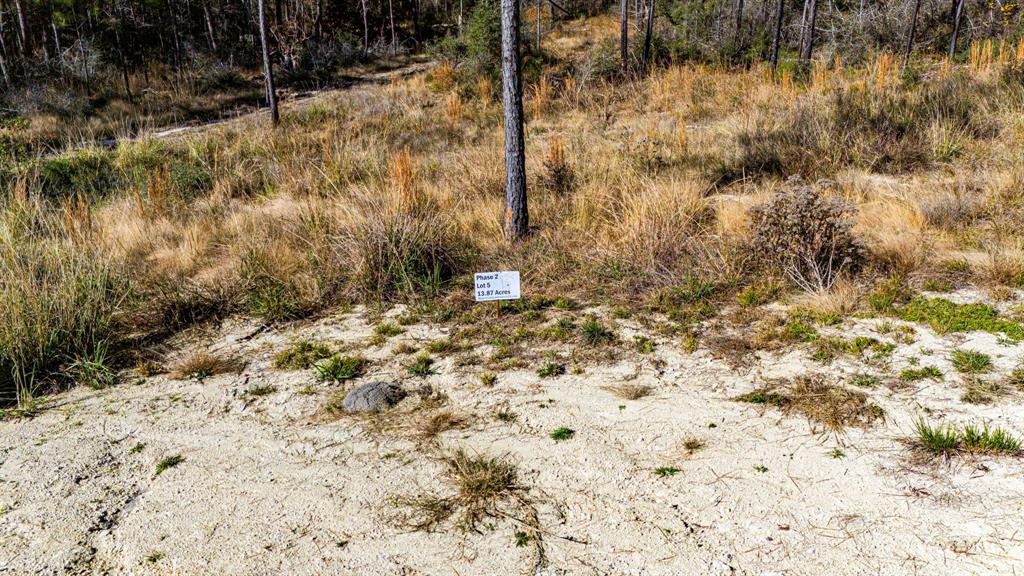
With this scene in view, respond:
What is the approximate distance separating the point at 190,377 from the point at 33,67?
73.7ft

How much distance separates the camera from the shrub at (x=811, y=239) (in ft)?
15.9

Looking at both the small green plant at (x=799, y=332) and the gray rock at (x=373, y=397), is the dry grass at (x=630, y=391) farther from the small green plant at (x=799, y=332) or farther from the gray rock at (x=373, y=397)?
the gray rock at (x=373, y=397)

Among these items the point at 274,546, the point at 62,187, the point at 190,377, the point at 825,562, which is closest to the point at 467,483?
the point at 274,546

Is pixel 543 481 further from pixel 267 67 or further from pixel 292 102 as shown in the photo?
pixel 292 102

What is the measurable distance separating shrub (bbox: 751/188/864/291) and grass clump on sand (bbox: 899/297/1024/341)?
1.99 ft

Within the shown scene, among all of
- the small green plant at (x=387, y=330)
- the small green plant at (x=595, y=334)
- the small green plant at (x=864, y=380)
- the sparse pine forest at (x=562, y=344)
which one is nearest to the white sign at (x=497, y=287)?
the sparse pine forest at (x=562, y=344)

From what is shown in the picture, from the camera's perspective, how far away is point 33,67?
→ 803 inches

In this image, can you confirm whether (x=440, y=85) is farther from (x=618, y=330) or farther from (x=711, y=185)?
(x=618, y=330)

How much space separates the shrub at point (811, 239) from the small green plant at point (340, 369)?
3349mm

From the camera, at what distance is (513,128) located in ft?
19.4

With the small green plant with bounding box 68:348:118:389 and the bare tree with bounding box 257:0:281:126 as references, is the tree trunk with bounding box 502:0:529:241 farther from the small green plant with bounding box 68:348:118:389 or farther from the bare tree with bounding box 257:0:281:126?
the bare tree with bounding box 257:0:281:126

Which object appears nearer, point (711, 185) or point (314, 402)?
point (314, 402)

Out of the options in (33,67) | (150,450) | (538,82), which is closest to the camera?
(150,450)

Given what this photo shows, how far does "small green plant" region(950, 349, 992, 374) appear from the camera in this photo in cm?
352
